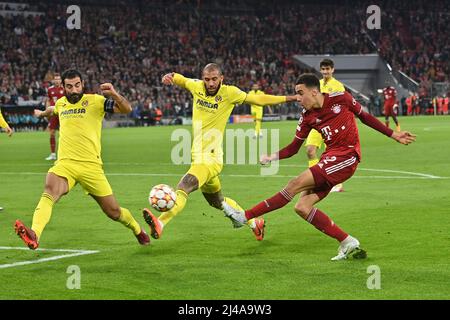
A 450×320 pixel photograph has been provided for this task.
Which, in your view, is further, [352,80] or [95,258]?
[352,80]

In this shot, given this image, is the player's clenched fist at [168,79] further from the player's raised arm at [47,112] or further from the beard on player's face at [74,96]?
the beard on player's face at [74,96]

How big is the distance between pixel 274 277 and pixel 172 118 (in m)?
47.6

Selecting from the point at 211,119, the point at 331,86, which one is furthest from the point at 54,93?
the point at 211,119

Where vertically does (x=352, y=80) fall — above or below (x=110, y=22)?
below

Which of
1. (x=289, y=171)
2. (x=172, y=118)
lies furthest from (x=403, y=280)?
(x=172, y=118)

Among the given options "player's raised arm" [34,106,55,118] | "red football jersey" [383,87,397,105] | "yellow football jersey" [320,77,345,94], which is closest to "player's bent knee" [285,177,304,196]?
"player's raised arm" [34,106,55,118]

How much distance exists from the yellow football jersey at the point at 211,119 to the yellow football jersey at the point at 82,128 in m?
1.47

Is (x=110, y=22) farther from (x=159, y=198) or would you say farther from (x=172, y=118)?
(x=159, y=198)

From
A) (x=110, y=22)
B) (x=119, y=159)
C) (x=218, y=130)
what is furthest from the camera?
→ (x=110, y=22)

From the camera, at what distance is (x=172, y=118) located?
5612 cm

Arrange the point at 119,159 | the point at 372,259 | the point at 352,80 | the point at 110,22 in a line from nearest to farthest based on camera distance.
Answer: the point at 372,259
the point at 119,159
the point at 110,22
the point at 352,80

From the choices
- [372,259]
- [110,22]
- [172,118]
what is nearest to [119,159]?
[372,259]

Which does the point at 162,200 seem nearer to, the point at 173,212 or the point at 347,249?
the point at 173,212

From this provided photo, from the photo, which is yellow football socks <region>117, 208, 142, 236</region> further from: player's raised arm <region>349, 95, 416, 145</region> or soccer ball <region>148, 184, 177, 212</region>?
player's raised arm <region>349, 95, 416, 145</region>
